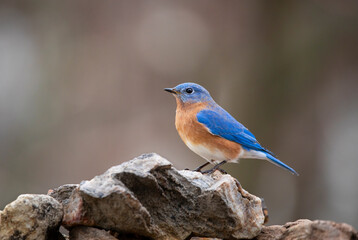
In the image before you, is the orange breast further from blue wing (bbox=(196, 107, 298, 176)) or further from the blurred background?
the blurred background

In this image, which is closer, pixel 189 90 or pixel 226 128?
pixel 226 128

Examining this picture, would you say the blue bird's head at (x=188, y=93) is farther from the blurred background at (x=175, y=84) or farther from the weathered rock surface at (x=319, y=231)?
the blurred background at (x=175, y=84)

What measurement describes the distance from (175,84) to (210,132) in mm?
3184

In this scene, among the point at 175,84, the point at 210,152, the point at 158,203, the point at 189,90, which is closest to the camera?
the point at 158,203

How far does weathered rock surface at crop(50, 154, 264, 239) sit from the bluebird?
4.44ft

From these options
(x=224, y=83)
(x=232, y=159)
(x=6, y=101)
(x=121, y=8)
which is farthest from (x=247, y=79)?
(x=6, y=101)

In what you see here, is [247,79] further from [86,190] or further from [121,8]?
[86,190]

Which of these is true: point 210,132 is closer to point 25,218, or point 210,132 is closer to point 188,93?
point 188,93

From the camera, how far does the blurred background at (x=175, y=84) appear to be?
23.6 feet

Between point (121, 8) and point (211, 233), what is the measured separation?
5.86m

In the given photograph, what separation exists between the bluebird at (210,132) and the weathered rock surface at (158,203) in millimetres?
1354

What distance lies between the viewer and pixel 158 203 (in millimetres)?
2639

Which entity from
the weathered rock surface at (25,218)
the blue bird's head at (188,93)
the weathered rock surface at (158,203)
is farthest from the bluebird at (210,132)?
the weathered rock surface at (25,218)

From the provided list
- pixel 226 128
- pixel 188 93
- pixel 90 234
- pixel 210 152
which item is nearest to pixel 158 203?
pixel 90 234
